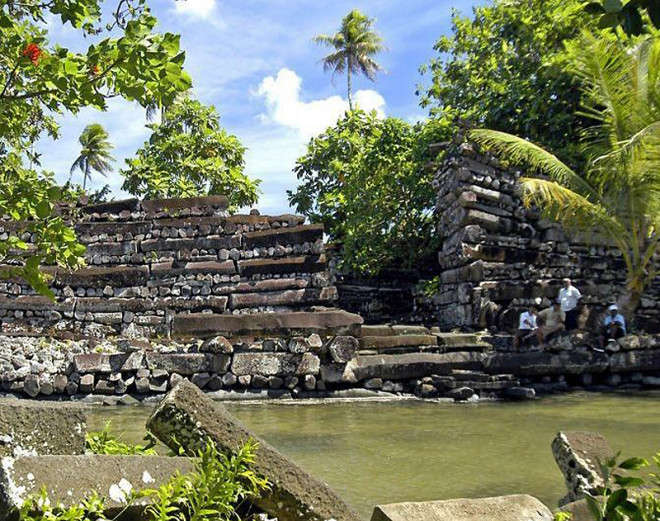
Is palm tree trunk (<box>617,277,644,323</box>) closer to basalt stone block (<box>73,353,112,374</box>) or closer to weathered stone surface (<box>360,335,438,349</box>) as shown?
weathered stone surface (<box>360,335,438,349</box>)

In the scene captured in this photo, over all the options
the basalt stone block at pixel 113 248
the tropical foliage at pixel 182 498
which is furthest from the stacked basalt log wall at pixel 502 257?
the tropical foliage at pixel 182 498

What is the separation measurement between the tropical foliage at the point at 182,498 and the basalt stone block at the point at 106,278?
10632mm

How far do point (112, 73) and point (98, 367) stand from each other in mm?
6877

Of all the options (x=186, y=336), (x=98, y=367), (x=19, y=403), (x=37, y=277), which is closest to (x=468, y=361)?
(x=186, y=336)

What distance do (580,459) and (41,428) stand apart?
2824 millimetres

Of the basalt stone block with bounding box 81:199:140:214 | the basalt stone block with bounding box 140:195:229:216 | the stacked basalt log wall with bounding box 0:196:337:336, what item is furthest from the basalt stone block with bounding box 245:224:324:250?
the basalt stone block with bounding box 81:199:140:214

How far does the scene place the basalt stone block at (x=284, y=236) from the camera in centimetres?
1288

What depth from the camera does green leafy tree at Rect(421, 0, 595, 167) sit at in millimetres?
16438

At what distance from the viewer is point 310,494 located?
2971 mm

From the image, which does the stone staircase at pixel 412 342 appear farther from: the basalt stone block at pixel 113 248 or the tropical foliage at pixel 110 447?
the tropical foliage at pixel 110 447

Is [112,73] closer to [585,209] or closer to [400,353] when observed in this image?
[400,353]

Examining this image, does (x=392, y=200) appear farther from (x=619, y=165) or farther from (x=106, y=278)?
(x=106, y=278)

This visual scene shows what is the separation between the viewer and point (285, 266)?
41.5 feet

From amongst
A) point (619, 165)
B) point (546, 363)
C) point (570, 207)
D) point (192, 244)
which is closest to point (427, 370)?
point (546, 363)
